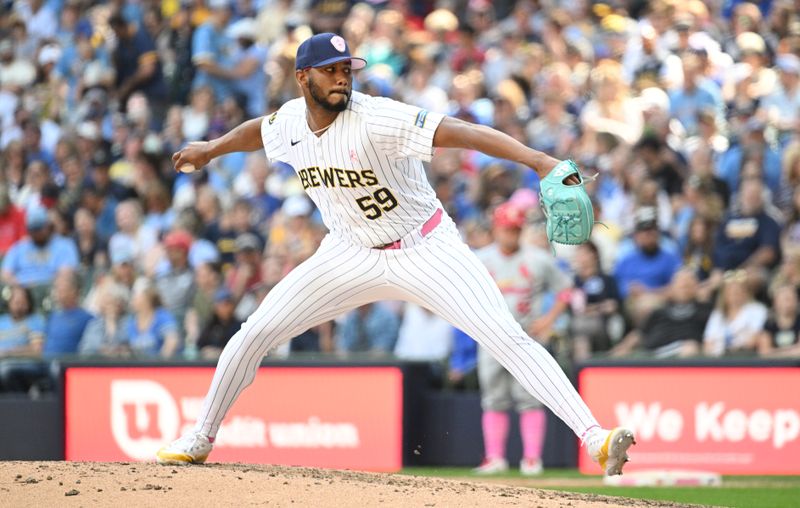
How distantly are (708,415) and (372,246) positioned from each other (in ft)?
15.6

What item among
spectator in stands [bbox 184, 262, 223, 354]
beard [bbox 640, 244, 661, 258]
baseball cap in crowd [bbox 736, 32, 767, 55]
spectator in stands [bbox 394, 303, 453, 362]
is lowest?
spectator in stands [bbox 394, 303, 453, 362]

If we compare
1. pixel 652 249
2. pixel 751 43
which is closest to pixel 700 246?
Answer: pixel 652 249

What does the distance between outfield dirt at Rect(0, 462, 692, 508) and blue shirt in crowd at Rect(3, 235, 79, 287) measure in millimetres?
7437

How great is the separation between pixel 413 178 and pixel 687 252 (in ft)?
19.0

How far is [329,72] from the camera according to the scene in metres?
6.88

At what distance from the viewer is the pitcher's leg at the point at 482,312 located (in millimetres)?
6621

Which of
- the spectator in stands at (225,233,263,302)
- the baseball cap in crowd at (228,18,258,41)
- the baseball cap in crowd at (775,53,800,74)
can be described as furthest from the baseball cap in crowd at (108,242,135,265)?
the baseball cap in crowd at (775,53,800,74)

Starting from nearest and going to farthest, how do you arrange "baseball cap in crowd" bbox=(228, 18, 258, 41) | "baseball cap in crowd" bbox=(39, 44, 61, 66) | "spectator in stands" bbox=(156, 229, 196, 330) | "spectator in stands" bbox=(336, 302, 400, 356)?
1. "spectator in stands" bbox=(336, 302, 400, 356)
2. "spectator in stands" bbox=(156, 229, 196, 330)
3. "baseball cap in crowd" bbox=(228, 18, 258, 41)
4. "baseball cap in crowd" bbox=(39, 44, 61, 66)

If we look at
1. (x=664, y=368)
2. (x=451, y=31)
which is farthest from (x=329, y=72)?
(x=451, y=31)

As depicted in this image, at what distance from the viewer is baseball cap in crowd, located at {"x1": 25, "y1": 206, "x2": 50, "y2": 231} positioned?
14.5 meters


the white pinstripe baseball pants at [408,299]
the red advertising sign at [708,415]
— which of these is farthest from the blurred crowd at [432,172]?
the white pinstripe baseball pants at [408,299]

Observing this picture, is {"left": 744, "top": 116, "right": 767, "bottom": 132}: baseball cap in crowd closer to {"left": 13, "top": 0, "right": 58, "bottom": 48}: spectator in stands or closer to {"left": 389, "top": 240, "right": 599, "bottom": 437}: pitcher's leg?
{"left": 389, "top": 240, "right": 599, "bottom": 437}: pitcher's leg

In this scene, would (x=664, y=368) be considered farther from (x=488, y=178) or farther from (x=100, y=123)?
(x=100, y=123)

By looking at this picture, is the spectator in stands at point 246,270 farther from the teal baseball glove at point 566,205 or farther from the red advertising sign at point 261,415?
the teal baseball glove at point 566,205
